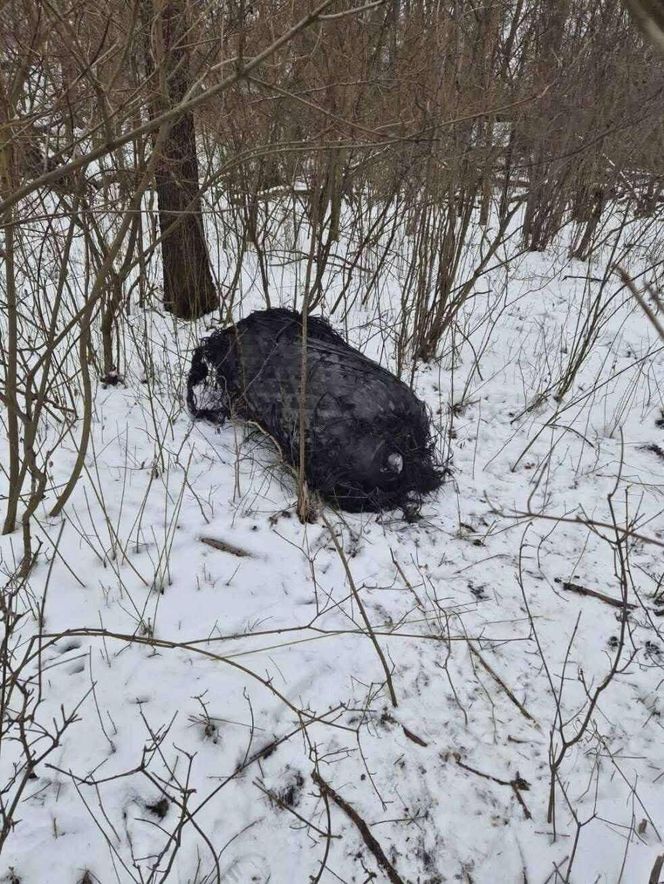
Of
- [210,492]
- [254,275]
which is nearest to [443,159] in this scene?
[254,275]

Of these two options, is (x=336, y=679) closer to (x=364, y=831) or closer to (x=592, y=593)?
(x=364, y=831)

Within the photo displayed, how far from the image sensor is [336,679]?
174cm

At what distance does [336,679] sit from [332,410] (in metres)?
1.13

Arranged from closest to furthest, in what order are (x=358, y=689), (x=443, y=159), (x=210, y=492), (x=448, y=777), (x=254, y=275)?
(x=448, y=777) < (x=358, y=689) < (x=210, y=492) < (x=443, y=159) < (x=254, y=275)

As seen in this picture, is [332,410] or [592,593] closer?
[592,593]

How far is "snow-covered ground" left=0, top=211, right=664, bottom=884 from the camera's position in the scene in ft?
4.41

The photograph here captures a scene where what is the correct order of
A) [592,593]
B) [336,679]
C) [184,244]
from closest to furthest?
[336,679], [592,593], [184,244]

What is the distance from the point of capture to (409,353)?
150 inches

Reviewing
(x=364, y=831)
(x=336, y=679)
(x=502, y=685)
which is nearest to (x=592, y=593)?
(x=502, y=685)

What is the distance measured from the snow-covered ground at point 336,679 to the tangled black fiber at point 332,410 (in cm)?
13

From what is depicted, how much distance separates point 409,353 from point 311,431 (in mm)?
1556

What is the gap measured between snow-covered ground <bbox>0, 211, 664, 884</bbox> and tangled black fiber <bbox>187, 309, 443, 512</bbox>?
131 millimetres

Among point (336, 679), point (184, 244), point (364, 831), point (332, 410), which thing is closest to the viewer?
point (364, 831)

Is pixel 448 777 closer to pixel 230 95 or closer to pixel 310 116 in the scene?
pixel 230 95
